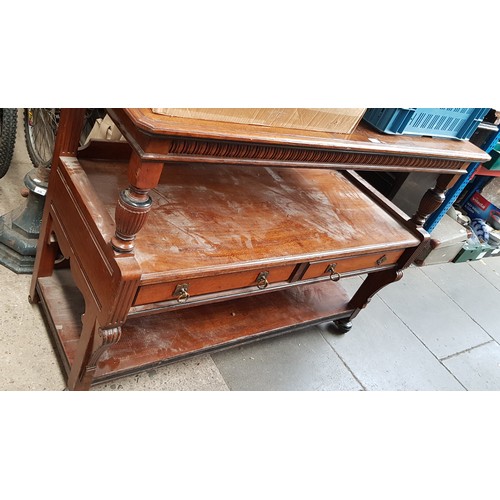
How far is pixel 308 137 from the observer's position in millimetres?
1277

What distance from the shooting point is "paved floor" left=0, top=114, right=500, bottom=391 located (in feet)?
5.71

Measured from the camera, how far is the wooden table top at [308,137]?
0.98 metres

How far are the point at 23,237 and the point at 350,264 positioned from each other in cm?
147

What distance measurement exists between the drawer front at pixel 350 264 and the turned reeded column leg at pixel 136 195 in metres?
0.77

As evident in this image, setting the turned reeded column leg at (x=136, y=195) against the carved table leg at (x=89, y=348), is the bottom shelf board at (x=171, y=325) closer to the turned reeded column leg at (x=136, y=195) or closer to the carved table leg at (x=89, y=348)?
the carved table leg at (x=89, y=348)

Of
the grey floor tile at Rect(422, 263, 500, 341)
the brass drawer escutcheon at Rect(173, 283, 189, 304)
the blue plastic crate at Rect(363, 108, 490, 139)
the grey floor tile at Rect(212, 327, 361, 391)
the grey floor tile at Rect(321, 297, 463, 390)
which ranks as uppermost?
the blue plastic crate at Rect(363, 108, 490, 139)

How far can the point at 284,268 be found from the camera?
158 centimetres

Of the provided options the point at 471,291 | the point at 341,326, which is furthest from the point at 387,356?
the point at 471,291

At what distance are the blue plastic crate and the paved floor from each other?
4.00 feet

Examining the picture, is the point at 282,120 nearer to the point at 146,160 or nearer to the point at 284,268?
the point at 146,160

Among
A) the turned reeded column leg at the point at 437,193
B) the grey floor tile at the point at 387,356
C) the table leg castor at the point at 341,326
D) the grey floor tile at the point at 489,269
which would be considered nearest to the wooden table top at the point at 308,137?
the turned reeded column leg at the point at 437,193

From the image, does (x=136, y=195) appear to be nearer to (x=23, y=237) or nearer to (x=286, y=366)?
(x=23, y=237)

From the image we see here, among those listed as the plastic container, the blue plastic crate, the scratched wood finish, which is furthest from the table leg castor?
the plastic container

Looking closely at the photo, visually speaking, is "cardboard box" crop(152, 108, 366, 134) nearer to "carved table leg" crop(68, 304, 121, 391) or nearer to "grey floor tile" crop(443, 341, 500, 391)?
"carved table leg" crop(68, 304, 121, 391)
